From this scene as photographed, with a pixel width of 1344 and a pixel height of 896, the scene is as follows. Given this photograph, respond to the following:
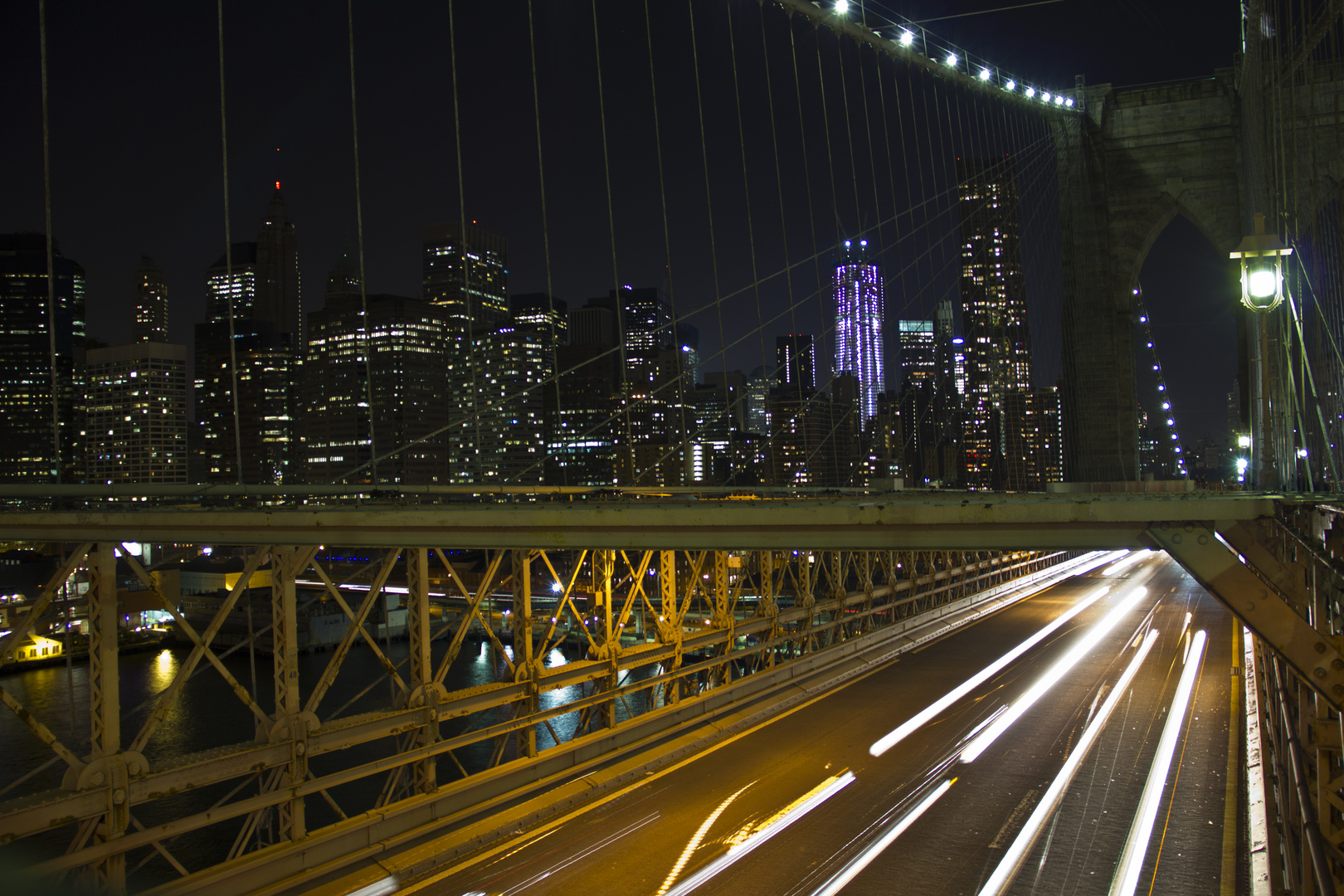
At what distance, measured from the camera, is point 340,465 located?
235 feet

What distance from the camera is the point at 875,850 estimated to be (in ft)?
36.4

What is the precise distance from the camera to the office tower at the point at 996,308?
38.6 metres

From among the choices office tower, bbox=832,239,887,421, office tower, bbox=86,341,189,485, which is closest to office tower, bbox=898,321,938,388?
office tower, bbox=832,239,887,421

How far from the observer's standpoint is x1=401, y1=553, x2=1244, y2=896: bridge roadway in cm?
1024

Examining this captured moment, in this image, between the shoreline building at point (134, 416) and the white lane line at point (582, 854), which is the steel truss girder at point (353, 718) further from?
the shoreline building at point (134, 416)

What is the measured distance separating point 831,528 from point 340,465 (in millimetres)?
68331

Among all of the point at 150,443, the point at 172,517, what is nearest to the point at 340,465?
the point at 150,443

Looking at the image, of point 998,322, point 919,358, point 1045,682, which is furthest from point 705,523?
point 919,358

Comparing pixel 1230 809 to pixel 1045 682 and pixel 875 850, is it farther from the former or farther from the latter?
pixel 1045 682

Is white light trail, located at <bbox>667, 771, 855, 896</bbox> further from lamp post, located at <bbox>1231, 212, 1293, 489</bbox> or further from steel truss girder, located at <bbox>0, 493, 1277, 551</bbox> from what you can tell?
lamp post, located at <bbox>1231, 212, 1293, 489</bbox>

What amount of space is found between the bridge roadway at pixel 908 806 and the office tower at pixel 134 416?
18856 mm

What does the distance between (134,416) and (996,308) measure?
40886mm

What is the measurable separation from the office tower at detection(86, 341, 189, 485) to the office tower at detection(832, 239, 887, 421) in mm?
22799

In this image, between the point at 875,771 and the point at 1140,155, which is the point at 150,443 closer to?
the point at 875,771
